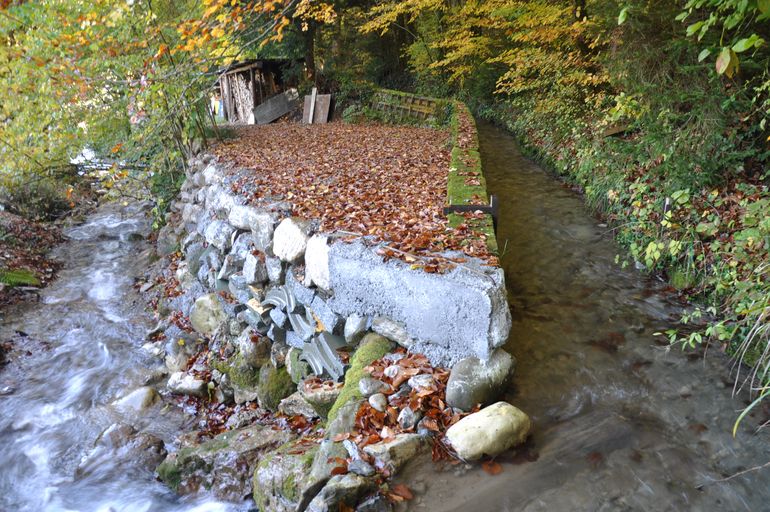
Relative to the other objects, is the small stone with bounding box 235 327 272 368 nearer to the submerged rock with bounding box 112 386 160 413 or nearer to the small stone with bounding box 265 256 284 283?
the small stone with bounding box 265 256 284 283

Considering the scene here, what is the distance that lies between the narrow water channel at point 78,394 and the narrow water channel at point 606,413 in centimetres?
271

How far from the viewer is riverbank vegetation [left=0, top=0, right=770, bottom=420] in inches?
178

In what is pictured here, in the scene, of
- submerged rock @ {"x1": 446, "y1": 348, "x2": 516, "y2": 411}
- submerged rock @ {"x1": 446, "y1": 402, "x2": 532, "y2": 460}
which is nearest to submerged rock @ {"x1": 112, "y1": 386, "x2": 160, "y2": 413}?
submerged rock @ {"x1": 446, "y1": 348, "x2": 516, "y2": 411}

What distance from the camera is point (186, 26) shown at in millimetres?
6594

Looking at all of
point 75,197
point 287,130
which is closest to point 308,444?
point 287,130

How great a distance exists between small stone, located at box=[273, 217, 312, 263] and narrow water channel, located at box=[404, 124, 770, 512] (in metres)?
2.36

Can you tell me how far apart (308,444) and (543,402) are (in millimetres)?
1835

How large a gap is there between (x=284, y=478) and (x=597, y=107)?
908 centimetres

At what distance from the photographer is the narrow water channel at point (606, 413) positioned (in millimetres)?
2918

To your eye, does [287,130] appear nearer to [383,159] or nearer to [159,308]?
[383,159]

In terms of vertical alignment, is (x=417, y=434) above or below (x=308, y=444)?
above

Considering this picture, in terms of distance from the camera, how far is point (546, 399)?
375 cm

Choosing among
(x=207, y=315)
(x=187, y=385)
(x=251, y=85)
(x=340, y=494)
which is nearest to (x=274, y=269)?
(x=187, y=385)

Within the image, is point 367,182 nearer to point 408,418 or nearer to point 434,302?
point 434,302
